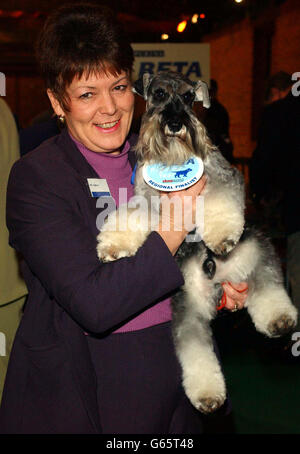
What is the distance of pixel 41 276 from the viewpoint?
186 centimetres

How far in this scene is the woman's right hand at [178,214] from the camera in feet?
6.23

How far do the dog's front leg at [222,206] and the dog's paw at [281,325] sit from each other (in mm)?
441

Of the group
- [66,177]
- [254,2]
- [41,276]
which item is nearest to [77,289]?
[41,276]

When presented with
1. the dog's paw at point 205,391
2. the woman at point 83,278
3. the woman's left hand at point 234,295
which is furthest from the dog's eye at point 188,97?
the dog's paw at point 205,391

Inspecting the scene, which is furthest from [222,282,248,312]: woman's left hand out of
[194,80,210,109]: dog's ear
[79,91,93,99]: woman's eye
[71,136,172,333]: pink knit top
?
[79,91,93,99]: woman's eye

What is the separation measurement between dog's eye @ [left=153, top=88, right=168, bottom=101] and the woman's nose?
0.27 meters

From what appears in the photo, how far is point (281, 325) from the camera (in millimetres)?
2281

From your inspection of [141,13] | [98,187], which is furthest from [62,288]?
[141,13]

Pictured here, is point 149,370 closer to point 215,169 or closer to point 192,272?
point 192,272

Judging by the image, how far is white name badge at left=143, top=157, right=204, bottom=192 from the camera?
6.99 feet

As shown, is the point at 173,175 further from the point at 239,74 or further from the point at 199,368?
the point at 239,74

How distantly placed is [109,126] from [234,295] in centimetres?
101

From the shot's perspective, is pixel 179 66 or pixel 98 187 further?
pixel 179 66
